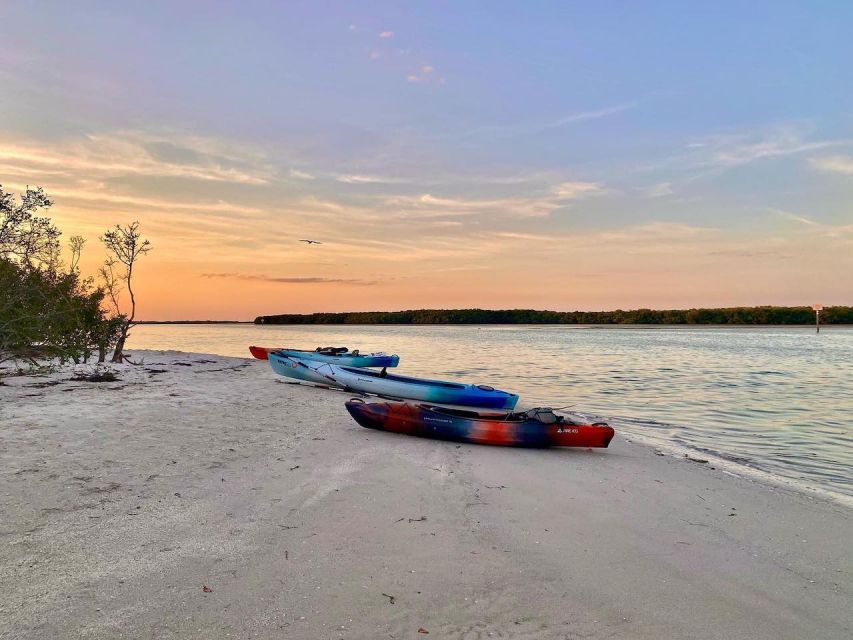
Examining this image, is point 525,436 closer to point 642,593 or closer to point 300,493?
point 300,493

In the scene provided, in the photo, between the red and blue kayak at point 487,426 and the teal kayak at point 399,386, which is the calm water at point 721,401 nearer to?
the teal kayak at point 399,386

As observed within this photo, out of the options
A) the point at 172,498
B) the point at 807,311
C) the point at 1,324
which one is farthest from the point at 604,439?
the point at 807,311

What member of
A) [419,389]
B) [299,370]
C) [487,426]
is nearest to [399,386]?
[419,389]

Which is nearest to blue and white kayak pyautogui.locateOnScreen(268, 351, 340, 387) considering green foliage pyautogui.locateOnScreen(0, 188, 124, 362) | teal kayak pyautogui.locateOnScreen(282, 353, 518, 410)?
teal kayak pyautogui.locateOnScreen(282, 353, 518, 410)

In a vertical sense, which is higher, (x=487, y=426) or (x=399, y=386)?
(x=487, y=426)

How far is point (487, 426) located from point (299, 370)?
11.5 meters

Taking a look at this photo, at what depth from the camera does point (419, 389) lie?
1666 cm

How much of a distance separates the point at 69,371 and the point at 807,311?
495ft

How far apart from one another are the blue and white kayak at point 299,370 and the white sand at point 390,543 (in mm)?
9425

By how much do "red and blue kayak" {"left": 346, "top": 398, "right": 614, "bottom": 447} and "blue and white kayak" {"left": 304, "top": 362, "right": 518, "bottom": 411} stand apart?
480 centimetres

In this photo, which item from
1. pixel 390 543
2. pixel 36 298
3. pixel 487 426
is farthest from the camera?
pixel 36 298

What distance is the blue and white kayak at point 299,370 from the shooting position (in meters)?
18.8

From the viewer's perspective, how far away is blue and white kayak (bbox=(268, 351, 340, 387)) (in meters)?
18.8

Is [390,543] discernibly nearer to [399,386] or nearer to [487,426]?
[487,426]
